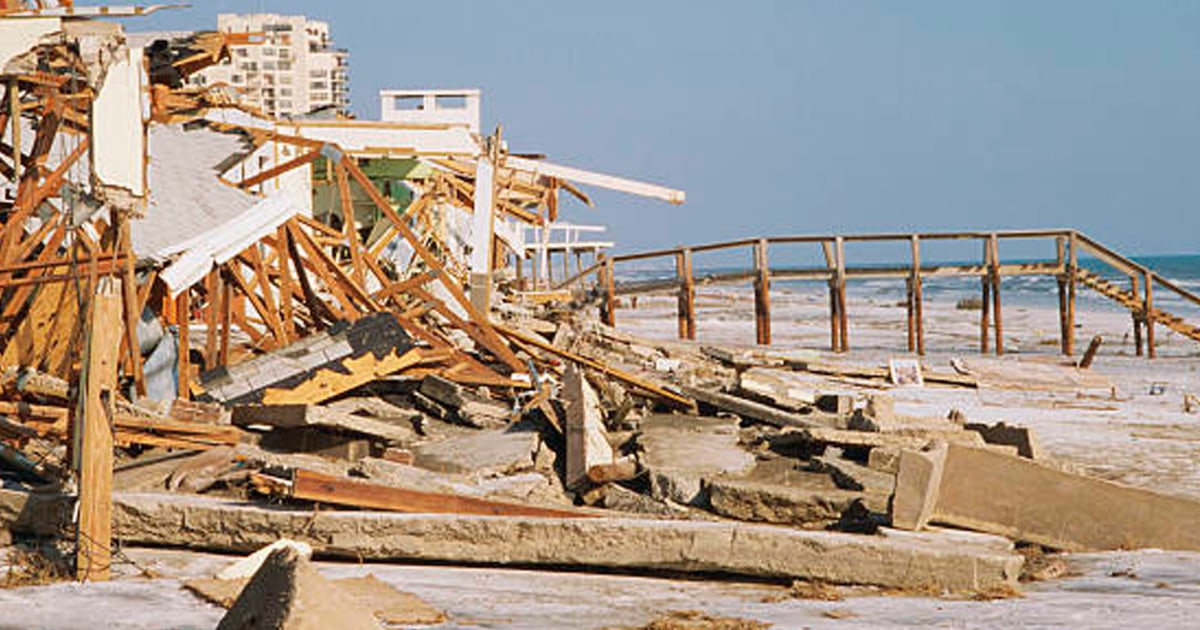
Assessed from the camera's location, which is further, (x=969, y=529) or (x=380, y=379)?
(x=380, y=379)

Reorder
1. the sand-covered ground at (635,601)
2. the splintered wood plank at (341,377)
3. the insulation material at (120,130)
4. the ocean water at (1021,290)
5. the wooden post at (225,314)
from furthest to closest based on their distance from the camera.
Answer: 1. the ocean water at (1021,290)
2. the wooden post at (225,314)
3. the splintered wood plank at (341,377)
4. the insulation material at (120,130)
5. the sand-covered ground at (635,601)

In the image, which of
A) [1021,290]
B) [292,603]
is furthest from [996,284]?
[1021,290]

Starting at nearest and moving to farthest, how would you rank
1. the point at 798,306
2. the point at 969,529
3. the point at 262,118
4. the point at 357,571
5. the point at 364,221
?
the point at 357,571 < the point at 969,529 < the point at 262,118 < the point at 364,221 < the point at 798,306

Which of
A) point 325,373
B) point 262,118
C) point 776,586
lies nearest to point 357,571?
point 776,586

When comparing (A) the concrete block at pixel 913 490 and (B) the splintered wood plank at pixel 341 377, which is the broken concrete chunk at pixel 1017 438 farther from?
(B) the splintered wood plank at pixel 341 377

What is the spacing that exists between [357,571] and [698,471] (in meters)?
3.21

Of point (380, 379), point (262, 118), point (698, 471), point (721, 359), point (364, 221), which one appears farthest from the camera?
point (364, 221)

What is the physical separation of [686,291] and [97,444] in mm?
25118

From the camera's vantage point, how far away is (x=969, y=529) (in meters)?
9.77

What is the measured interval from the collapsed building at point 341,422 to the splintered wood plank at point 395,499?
14 millimetres

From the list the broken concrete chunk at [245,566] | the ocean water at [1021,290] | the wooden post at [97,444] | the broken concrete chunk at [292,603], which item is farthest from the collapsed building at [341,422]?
the ocean water at [1021,290]

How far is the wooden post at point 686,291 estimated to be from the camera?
3238cm

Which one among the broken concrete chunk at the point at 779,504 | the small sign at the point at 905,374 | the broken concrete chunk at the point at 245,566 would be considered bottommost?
the broken concrete chunk at the point at 245,566

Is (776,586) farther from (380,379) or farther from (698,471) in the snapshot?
(380,379)
